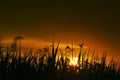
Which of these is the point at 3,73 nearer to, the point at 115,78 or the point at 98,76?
the point at 98,76

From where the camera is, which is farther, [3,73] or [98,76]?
[98,76]

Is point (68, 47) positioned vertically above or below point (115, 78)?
above

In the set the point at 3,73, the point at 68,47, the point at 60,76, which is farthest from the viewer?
the point at 68,47

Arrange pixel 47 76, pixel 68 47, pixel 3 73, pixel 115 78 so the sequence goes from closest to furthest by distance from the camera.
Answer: pixel 3 73 → pixel 47 76 → pixel 68 47 → pixel 115 78

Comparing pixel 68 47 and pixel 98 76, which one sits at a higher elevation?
pixel 68 47

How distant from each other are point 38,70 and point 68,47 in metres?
2.04

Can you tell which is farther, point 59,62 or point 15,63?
point 59,62

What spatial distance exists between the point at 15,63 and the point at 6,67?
502 mm

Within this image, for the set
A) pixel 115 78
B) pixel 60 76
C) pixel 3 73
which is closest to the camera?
pixel 3 73

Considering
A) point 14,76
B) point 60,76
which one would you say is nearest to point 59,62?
point 60,76

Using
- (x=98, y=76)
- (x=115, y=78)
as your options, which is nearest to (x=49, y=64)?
(x=98, y=76)

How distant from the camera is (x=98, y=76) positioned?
11.5m

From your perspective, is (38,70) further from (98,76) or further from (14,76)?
(98,76)

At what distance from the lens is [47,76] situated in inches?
362
